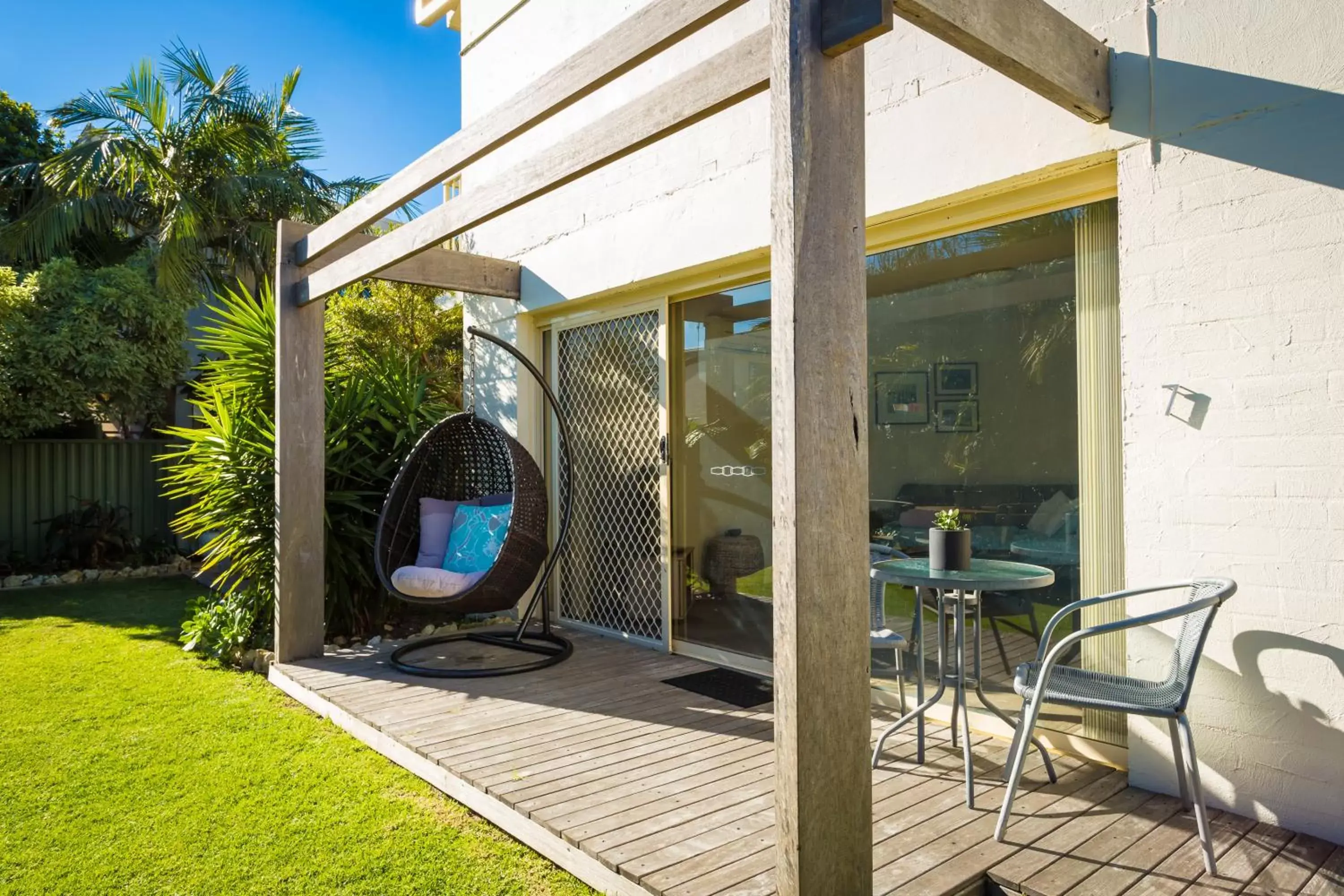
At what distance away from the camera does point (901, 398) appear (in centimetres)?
362

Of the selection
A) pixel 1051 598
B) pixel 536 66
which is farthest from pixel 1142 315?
pixel 536 66

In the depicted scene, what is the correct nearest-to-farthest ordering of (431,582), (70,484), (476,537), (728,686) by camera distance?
(728,686)
(431,582)
(476,537)
(70,484)

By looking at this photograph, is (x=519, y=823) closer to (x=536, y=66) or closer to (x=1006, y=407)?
(x=1006, y=407)

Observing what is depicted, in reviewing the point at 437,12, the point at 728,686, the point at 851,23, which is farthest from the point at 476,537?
the point at 437,12

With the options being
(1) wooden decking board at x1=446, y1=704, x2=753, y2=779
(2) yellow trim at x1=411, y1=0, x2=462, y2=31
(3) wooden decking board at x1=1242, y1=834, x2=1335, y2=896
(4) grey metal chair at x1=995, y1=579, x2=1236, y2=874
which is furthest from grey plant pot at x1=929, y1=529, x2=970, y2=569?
(2) yellow trim at x1=411, y1=0, x2=462, y2=31

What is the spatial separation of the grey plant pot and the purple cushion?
3.10 metres

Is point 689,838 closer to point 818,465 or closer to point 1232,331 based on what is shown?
point 818,465

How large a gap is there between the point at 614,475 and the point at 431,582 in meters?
1.39

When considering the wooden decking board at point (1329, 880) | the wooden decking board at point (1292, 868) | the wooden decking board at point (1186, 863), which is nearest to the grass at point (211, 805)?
the wooden decking board at point (1186, 863)

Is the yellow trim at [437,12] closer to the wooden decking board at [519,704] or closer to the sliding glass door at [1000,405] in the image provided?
the sliding glass door at [1000,405]

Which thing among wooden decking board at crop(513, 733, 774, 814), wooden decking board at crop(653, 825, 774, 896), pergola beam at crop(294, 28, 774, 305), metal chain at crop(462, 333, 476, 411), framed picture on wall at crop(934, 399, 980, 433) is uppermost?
pergola beam at crop(294, 28, 774, 305)

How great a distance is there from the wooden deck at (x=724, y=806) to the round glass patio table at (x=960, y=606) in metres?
0.13

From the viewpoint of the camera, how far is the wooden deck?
7.35 feet

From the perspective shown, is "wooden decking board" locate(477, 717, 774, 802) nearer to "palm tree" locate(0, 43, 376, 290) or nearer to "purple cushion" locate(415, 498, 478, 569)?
"purple cushion" locate(415, 498, 478, 569)
